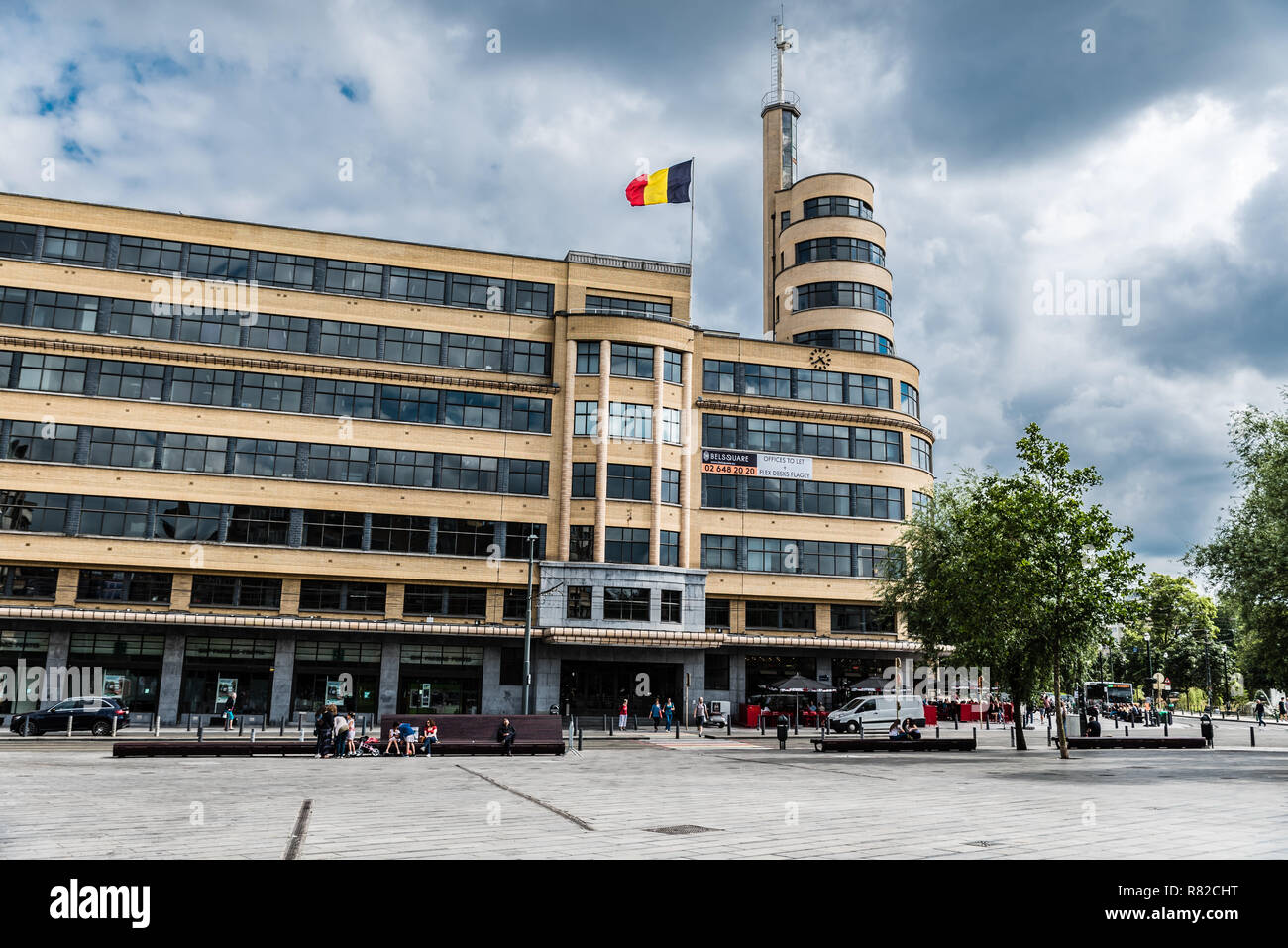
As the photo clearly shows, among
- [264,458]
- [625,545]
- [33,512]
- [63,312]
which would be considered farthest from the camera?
[625,545]

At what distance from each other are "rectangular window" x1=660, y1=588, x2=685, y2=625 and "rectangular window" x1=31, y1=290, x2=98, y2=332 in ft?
107

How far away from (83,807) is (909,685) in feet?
163

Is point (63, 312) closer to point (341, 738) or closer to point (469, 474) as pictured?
point (469, 474)

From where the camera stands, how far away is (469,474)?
2040 inches

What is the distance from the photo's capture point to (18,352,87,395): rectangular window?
47344 mm

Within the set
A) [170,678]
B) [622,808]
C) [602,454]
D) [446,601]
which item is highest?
[602,454]

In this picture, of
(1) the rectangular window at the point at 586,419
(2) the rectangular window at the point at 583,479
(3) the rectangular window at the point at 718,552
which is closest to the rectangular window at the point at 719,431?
(3) the rectangular window at the point at 718,552

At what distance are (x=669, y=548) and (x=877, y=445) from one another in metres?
15.3

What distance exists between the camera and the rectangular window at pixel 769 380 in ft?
190

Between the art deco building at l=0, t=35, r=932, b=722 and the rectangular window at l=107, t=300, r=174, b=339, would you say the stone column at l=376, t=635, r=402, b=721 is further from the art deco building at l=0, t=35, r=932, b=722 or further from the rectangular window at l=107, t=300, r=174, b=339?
the rectangular window at l=107, t=300, r=174, b=339

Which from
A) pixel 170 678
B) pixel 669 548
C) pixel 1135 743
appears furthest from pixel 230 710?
pixel 1135 743
